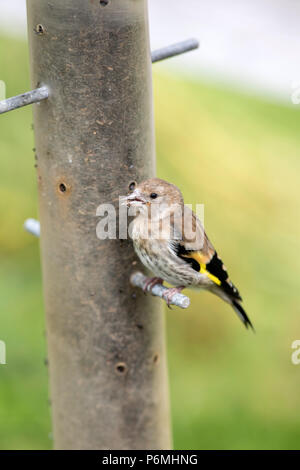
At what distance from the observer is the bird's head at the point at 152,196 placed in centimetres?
381

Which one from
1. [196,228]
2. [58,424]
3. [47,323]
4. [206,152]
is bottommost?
[58,424]

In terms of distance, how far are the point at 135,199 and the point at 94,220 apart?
247 mm

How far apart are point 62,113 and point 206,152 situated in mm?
3962

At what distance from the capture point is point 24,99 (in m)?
3.42

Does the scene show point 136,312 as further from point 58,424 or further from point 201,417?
point 201,417

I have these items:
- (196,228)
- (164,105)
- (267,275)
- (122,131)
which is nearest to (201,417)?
(267,275)

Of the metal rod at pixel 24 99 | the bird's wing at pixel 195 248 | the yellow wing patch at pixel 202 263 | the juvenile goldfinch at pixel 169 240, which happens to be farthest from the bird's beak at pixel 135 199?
the metal rod at pixel 24 99

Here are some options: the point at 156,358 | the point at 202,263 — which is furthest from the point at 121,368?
the point at 202,263

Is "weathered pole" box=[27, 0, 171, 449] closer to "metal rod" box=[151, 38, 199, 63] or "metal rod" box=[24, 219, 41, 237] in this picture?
"metal rod" box=[24, 219, 41, 237]

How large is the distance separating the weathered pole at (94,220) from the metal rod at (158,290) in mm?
54

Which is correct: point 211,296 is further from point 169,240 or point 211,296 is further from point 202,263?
point 169,240

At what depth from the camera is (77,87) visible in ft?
11.9

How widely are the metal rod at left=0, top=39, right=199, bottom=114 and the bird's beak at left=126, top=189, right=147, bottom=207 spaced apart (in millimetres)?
630

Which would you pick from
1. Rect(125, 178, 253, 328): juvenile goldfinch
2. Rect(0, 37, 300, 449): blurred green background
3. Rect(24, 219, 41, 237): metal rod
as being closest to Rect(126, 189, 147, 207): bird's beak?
Rect(125, 178, 253, 328): juvenile goldfinch
